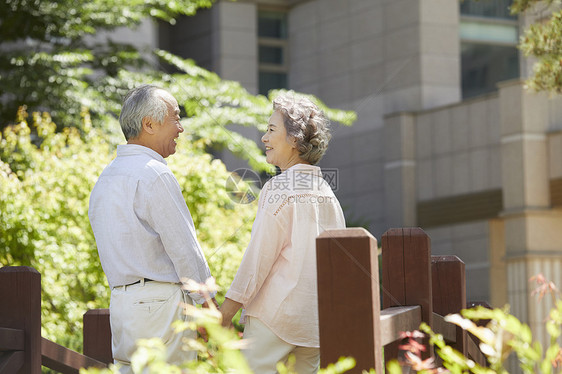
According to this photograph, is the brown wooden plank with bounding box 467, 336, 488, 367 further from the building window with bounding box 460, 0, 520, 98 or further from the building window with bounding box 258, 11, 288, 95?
the building window with bounding box 258, 11, 288, 95

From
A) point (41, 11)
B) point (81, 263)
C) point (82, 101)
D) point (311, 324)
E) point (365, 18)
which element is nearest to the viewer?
point (311, 324)

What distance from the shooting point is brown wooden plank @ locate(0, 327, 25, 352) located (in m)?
3.49

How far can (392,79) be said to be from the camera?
2336cm

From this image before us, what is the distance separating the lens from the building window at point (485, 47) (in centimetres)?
2394

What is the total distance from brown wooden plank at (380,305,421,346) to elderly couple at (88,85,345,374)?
37 centimetres

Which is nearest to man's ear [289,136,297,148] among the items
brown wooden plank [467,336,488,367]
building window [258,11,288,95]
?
brown wooden plank [467,336,488,367]

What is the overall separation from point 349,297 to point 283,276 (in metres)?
0.92

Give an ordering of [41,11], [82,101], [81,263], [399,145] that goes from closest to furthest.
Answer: [81,263] < [82,101] < [41,11] < [399,145]

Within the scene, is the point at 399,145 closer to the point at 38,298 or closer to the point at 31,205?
the point at 31,205

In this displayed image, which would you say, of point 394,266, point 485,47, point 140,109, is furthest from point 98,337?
point 485,47

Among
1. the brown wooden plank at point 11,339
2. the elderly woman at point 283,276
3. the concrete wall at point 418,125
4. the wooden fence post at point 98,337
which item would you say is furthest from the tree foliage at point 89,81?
the brown wooden plank at point 11,339

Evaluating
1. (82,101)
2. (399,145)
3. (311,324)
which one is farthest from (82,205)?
(399,145)

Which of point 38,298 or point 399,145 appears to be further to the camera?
point 399,145

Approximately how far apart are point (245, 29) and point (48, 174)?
618 inches
